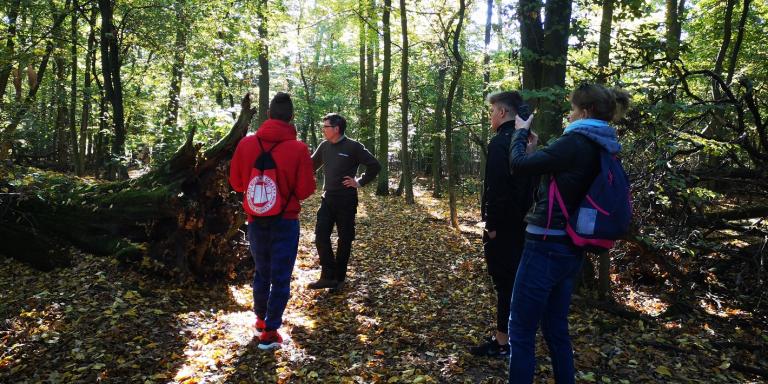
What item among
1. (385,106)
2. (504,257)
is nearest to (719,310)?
(504,257)

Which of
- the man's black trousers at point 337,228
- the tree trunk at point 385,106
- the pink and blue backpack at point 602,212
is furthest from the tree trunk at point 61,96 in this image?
the pink and blue backpack at point 602,212

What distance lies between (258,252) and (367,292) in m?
2.15

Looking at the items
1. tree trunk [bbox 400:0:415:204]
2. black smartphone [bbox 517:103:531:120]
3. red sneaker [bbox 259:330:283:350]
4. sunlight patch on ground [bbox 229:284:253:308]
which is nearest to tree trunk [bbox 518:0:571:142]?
black smartphone [bbox 517:103:531:120]

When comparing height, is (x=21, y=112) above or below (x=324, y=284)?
above

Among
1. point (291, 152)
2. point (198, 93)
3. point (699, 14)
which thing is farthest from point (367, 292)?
point (699, 14)

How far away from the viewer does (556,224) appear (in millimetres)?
2648

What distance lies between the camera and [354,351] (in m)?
4.17

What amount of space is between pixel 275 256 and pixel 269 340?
0.77 metres

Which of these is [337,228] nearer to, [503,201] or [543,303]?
[503,201]

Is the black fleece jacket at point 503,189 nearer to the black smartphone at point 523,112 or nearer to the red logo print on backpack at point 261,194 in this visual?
the black smartphone at point 523,112

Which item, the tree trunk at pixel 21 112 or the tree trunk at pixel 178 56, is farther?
the tree trunk at pixel 178 56

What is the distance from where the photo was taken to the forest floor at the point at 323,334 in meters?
3.69

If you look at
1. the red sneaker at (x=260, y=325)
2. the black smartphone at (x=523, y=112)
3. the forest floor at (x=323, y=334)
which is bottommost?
the forest floor at (x=323, y=334)

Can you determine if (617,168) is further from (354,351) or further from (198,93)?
(198,93)
